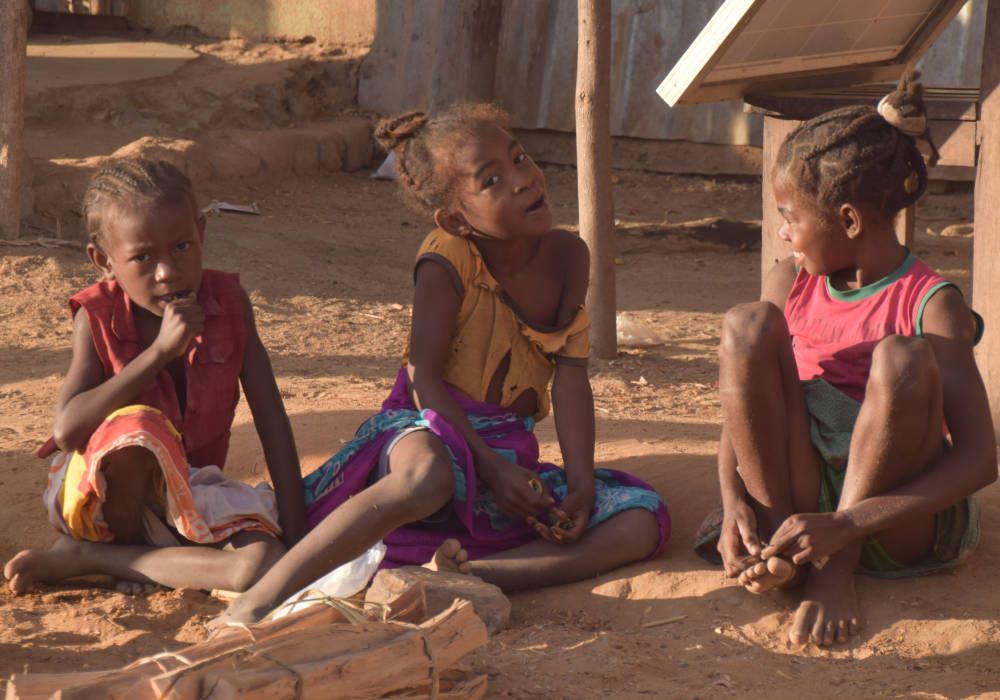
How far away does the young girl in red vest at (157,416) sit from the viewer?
10.2 feet

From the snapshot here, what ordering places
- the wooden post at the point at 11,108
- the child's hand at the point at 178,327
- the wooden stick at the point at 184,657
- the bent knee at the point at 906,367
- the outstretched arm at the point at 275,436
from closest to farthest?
the wooden stick at the point at 184,657, the bent knee at the point at 906,367, the child's hand at the point at 178,327, the outstretched arm at the point at 275,436, the wooden post at the point at 11,108

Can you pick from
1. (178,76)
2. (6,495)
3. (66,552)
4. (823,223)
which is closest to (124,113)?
(178,76)

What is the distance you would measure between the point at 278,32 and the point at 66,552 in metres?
7.84

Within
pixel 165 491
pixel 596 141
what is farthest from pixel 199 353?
pixel 596 141

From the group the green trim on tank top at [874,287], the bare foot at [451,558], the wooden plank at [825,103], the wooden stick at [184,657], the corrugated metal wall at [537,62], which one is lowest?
the bare foot at [451,558]

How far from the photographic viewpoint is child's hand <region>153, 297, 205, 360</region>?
3051 millimetres

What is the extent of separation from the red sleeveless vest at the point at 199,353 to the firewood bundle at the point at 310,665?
39.2 inches

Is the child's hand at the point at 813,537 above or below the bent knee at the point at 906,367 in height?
below

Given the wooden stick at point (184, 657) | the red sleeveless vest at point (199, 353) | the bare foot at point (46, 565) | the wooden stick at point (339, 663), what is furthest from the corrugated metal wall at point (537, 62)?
the wooden stick at point (339, 663)

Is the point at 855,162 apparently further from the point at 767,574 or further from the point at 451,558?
the point at 451,558

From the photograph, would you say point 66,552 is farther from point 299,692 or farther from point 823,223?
point 823,223

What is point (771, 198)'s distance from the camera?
4.62 metres

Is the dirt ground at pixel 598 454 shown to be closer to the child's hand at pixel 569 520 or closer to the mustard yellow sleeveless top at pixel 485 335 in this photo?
the child's hand at pixel 569 520

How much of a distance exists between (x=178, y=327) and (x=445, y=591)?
895mm
